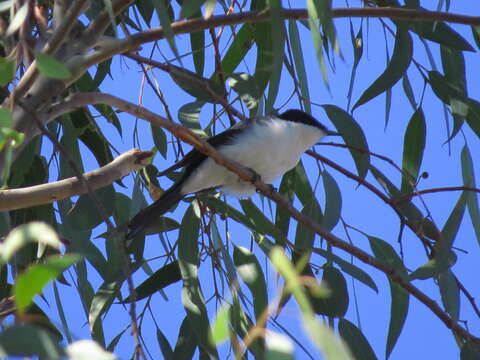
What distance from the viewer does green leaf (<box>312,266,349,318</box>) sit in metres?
2.21

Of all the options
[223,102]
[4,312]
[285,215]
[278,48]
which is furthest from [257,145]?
[4,312]

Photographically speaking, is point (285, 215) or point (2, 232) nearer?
point (2, 232)

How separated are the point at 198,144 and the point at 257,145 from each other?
1.07m

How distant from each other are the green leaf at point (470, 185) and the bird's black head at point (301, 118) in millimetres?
816

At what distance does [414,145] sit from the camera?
2.46 metres

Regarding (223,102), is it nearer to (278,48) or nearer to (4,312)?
(278,48)

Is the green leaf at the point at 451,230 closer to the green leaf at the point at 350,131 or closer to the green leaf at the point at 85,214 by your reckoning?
the green leaf at the point at 350,131

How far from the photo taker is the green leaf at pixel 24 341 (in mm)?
977

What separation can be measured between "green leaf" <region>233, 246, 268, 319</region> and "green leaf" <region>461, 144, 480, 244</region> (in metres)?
0.55

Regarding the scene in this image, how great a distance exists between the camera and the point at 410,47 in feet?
7.72

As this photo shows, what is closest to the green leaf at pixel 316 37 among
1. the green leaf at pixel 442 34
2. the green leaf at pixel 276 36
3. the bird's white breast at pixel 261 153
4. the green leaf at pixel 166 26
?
the green leaf at pixel 276 36

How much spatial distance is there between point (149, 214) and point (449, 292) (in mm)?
871

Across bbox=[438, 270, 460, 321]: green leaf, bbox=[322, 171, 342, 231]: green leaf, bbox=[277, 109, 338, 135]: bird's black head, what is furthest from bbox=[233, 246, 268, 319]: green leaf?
bbox=[277, 109, 338, 135]: bird's black head

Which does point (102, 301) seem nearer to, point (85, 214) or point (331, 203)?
point (85, 214)
